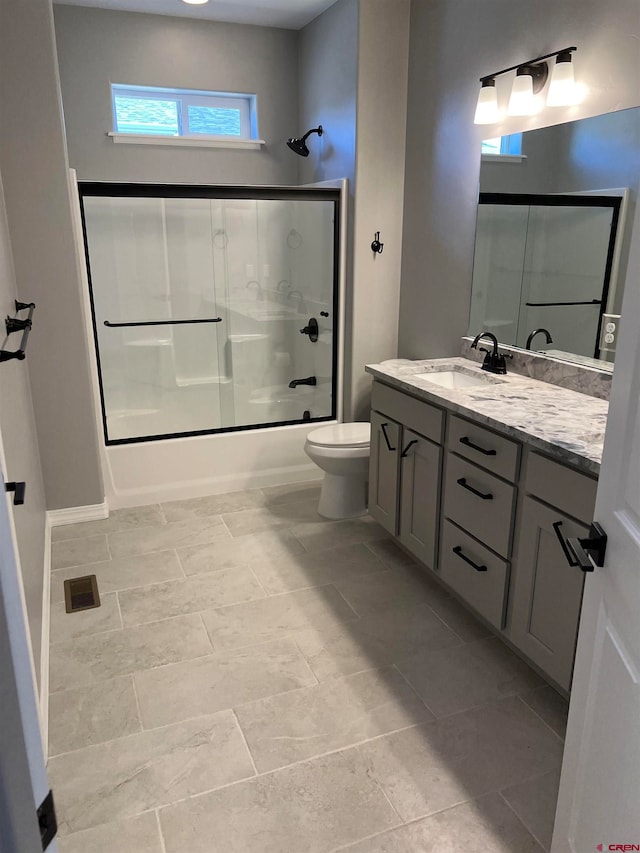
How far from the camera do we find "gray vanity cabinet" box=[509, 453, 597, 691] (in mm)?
1854

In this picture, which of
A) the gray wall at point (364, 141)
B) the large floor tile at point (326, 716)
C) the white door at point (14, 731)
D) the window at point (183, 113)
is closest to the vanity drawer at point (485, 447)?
the large floor tile at point (326, 716)

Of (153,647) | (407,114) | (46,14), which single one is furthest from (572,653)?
(46,14)

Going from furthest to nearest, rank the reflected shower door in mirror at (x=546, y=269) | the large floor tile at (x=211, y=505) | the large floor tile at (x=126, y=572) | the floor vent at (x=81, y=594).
A: 1. the large floor tile at (x=211, y=505)
2. the large floor tile at (x=126, y=572)
3. the floor vent at (x=81, y=594)
4. the reflected shower door in mirror at (x=546, y=269)

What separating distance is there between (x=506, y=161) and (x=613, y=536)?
2173 mm

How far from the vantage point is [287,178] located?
170 inches

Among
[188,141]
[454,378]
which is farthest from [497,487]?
[188,141]

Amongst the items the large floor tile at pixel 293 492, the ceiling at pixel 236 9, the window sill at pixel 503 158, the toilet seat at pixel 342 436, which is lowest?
the large floor tile at pixel 293 492

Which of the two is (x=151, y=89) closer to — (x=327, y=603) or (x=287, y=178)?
(x=287, y=178)

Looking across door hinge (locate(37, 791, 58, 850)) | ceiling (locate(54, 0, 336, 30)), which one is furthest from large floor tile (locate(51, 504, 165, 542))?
ceiling (locate(54, 0, 336, 30))

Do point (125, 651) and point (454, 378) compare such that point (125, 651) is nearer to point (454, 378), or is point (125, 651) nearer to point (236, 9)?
point (454, 378)

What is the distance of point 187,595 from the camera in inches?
107

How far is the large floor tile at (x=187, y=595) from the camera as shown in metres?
2.60

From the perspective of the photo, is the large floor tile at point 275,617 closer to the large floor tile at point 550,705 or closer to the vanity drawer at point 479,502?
the vanity drawer at point 479,502

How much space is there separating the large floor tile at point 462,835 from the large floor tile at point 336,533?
152 centimetres
